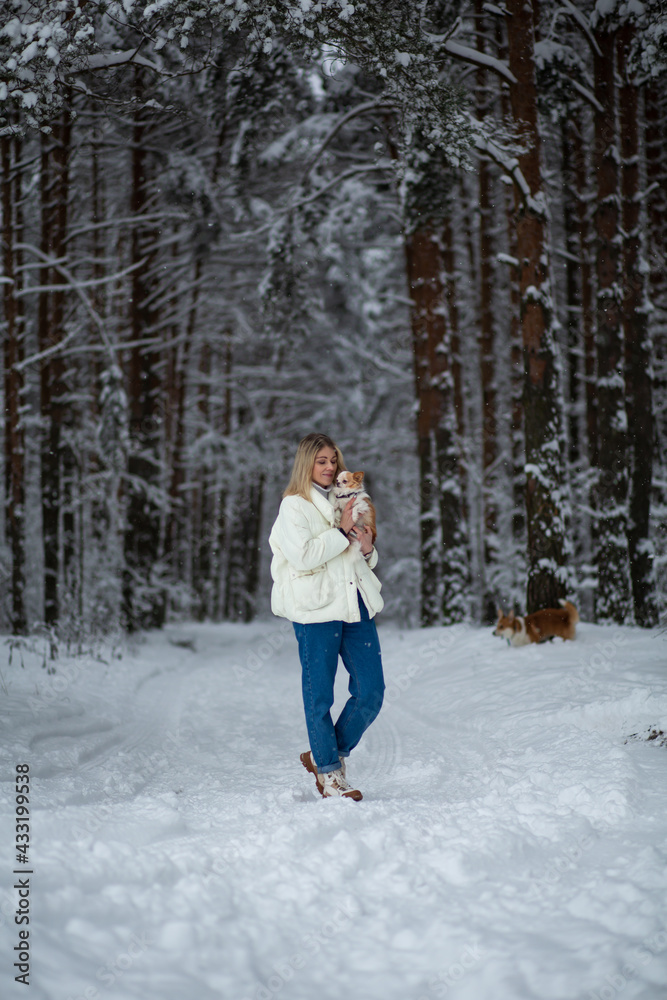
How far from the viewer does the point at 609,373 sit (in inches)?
437

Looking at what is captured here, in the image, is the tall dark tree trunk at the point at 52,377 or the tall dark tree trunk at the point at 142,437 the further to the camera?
the tall dark tree trunk at the point at 142,437

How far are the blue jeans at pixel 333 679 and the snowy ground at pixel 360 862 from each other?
0.37m

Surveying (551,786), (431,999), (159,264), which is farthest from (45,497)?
(431,999)

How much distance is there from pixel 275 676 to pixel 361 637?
660 centimetres

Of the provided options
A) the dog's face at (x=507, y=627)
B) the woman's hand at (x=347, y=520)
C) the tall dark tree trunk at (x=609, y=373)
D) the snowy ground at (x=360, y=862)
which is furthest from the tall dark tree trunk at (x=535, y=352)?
the woman's hand at (x=347, y=520)

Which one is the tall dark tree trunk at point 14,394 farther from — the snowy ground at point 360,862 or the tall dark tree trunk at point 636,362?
the tall dark tree trunk at point 636,362

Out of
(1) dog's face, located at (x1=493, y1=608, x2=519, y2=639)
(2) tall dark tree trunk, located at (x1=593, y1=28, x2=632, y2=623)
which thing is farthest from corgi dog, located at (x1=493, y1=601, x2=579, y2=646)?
(2) tall dark tree trunk, located at (x1=593, y1=28, x2=632, y2=623)

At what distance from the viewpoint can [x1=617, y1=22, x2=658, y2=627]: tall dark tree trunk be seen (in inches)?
440

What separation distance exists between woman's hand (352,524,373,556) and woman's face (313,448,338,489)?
393mm

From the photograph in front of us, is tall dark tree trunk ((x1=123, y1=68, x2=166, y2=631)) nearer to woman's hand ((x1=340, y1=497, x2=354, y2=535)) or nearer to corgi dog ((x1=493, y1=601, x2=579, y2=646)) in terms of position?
corgi dog ((x1=493, y1=601, x2=579, y2=646))

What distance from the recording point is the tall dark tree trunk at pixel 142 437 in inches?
582

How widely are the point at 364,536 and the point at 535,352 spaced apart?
5.89 metres

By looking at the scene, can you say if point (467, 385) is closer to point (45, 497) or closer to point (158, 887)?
point (45, 497)

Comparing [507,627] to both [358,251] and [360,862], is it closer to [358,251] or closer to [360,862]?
[360,862]
